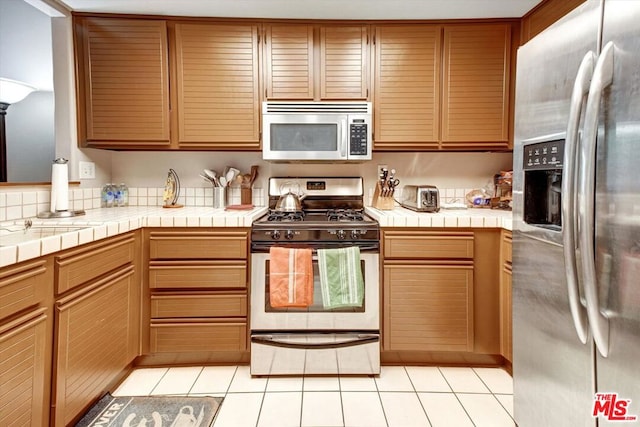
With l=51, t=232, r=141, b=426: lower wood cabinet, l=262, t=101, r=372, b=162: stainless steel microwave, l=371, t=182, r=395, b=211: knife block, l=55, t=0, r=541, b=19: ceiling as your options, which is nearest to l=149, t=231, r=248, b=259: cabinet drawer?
l=51, t=232, r=141, b=426: lower wood cabinet

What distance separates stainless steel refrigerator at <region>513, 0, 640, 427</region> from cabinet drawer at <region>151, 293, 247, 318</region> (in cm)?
140

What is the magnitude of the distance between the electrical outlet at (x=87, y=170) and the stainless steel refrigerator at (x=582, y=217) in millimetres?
2450

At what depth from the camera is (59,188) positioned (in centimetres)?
200

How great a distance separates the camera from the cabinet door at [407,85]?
2352mm

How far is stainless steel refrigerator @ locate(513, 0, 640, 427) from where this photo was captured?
85 centimetres

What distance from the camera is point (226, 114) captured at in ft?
7.73

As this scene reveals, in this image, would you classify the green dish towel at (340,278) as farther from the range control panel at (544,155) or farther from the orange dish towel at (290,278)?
the range control panel at (544,155)

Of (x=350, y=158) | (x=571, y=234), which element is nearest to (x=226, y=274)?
(x=350, y=158)

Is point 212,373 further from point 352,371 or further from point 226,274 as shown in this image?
point 352,371

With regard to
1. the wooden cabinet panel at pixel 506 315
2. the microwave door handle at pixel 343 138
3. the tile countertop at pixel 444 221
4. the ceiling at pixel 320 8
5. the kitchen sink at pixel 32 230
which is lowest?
the wooden cabinet panel at pixel 506 315

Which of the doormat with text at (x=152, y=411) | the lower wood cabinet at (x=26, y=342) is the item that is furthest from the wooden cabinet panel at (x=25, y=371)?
the doormat with text at (x=152, y=411)

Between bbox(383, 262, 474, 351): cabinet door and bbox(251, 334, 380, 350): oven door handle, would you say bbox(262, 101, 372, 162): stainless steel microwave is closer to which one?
bbox(383, 262, 474, 351): cabinet door

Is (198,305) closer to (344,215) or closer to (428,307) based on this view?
(344,215)
